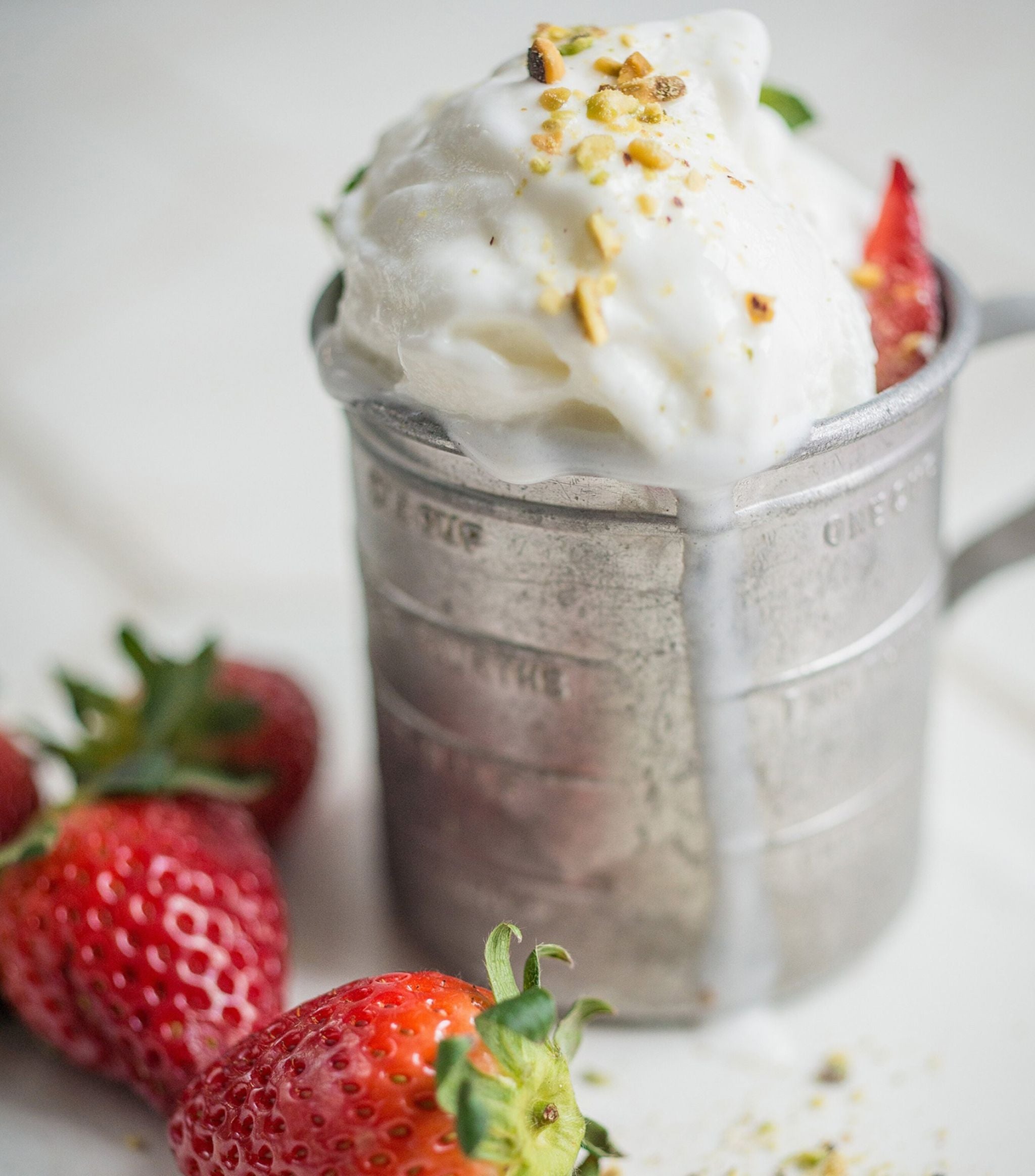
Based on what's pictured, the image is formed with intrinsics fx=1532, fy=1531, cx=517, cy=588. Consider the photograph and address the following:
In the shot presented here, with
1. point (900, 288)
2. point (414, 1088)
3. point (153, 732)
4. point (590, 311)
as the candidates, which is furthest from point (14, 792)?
point (900, 288)

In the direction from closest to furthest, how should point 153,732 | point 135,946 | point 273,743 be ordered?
point 135,946 → point 153,732 → point 273,743

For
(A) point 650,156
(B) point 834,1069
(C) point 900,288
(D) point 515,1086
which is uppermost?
(A) point 650,156

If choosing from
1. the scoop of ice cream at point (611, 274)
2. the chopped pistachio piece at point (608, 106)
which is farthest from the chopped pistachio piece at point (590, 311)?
the chopped pistachio piece at point (608, 106)

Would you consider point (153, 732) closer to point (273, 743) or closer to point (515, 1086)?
point (273, 743)

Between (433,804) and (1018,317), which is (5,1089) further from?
(1018,317)

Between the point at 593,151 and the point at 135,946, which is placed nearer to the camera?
the point at 593,151

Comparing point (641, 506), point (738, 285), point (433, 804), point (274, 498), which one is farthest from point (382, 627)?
point (274, 498)
